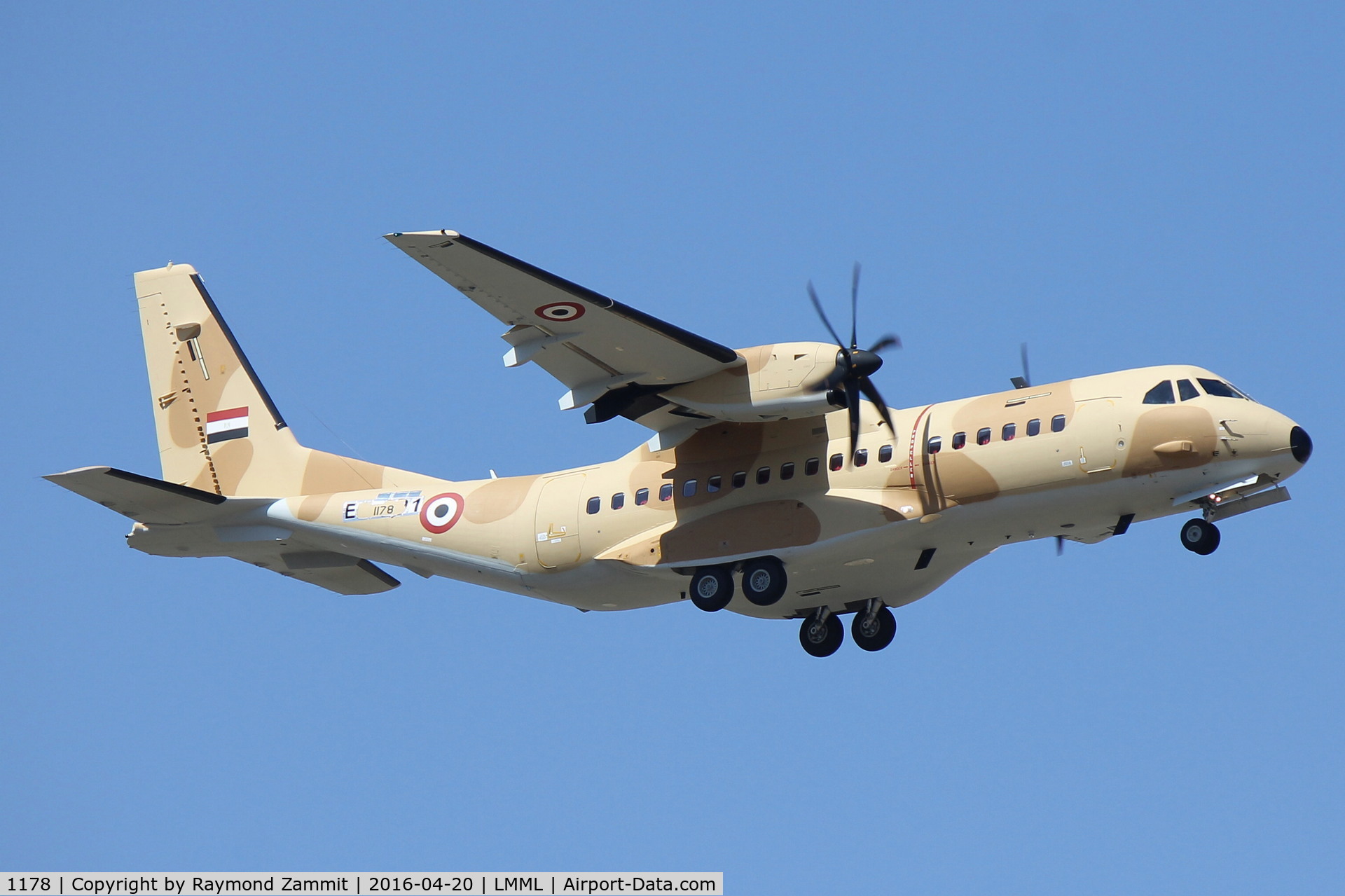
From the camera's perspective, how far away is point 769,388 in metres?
20.2

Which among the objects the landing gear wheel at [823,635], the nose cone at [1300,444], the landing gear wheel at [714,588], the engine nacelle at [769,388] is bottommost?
the landing gear wheel at [823,635]

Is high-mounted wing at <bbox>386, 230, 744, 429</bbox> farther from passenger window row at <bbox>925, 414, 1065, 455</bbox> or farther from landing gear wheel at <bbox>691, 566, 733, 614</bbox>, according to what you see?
passenger window row at <bbox>925, 414, 1065, 455</bbox>

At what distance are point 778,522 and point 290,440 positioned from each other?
8.91 meters

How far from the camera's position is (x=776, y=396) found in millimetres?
20203

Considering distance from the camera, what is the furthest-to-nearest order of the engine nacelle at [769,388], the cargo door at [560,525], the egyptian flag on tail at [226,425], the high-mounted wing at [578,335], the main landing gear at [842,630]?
the egyptian flag on tail at [226,425]
the main landing gear at [842,630]
the cargo door at [560,525]
the engine nacelle at [769,388]
the high-mounted wing at [578,335]

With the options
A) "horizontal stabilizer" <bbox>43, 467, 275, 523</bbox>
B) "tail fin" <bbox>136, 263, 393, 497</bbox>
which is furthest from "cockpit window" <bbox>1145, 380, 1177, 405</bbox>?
"horizontal stabilizer" <bbox>43, 467, 275, 523</bbox>

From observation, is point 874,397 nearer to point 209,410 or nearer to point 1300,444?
point 1300,444

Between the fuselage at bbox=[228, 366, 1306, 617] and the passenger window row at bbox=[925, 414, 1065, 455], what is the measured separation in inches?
0.9

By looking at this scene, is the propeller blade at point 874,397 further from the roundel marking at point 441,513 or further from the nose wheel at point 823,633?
the roundel marking at point 441,513

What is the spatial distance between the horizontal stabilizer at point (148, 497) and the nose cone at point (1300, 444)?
15.0 m

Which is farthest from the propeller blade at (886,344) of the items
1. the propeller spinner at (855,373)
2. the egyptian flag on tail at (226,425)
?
the egyptian flag on tail at (226,425)

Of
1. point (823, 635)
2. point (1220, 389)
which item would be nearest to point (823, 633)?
point (823, 635)

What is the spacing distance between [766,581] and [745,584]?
35 centimetres

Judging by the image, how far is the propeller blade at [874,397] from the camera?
20.2 metres
